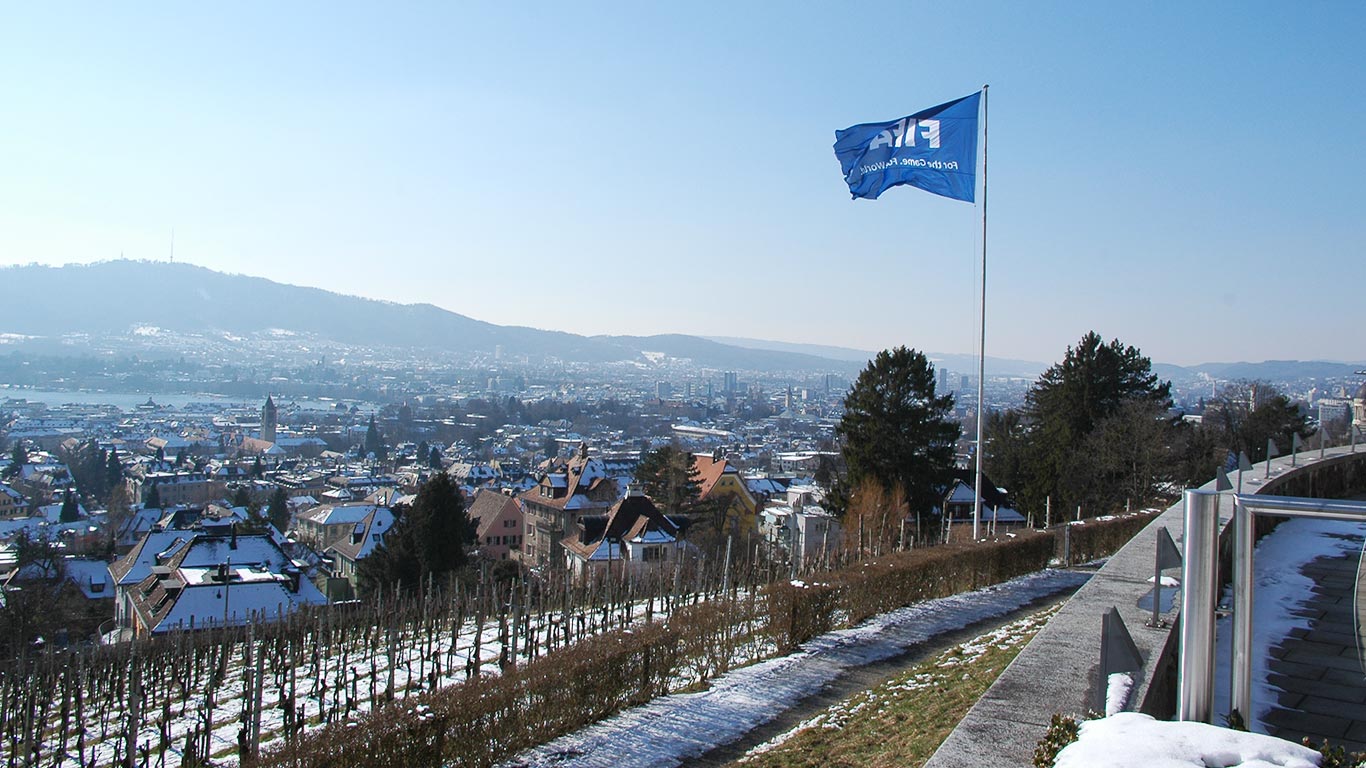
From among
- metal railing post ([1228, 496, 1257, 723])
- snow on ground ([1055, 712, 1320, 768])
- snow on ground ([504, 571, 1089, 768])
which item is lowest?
snow on ground ([504, 571, 1089, 768])

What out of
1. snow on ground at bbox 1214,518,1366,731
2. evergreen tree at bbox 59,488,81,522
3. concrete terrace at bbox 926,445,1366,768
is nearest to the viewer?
snow on ground at bbox 1214,518,1366,731

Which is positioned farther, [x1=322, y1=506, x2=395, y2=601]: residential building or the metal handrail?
[x1=322, y1=506, x2=395, y2=601]: residential building

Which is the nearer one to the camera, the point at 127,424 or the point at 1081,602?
the point at 1081,602

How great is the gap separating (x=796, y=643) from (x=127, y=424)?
138 metres

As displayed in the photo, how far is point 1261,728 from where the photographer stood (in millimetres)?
3551

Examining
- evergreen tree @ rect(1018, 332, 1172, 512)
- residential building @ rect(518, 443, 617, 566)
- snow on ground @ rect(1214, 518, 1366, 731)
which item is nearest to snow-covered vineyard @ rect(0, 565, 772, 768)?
snow on ground @ rect(1214, 518, 1366, 731)

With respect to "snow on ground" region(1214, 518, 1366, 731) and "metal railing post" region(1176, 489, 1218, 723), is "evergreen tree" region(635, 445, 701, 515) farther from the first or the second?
"metal railing post" region(1176, 489, 1218, 723)

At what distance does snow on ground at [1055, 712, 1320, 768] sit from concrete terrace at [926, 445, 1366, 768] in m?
0.58

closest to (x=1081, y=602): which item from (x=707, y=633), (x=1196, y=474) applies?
(x=707, y=633)

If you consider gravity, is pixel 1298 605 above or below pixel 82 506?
above

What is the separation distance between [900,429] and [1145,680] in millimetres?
21613

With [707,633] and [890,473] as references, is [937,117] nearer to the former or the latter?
[707,633]

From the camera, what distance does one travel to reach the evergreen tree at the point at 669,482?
3675cm

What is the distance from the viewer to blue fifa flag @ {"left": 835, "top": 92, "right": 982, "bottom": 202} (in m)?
12.8
